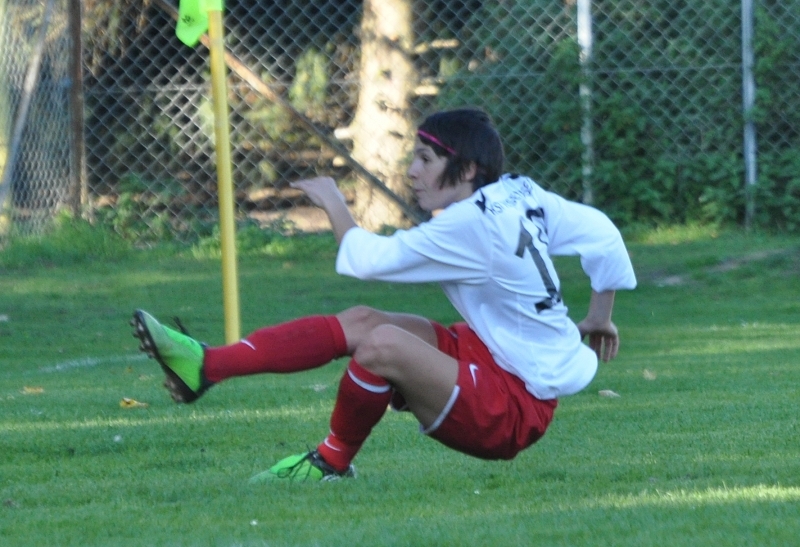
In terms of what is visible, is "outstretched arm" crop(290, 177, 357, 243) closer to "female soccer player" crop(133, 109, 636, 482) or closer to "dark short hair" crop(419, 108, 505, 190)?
"female soccer player" crop(133, 109, 636, 482)

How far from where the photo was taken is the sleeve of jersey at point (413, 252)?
399 centimetres

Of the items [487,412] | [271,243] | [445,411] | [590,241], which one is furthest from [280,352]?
[271,243]

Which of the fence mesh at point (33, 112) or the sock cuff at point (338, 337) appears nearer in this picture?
the sock cuff at point (338, 337)

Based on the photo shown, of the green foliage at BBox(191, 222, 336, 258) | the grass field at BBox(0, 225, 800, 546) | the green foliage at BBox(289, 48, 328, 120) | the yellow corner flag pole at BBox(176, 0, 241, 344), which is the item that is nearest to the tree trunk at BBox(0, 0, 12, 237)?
the grass field at BBox(0, 225, 800, 546)

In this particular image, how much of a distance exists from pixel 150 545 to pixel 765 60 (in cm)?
933

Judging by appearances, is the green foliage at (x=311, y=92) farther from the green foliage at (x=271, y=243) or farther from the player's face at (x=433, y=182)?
the player's face at (x=433, y=182)

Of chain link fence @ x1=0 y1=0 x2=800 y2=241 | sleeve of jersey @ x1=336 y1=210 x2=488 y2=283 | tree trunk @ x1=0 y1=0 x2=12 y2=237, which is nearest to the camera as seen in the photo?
sleeve of jersey @ x1=336 y1=210 x2=488 y2=283

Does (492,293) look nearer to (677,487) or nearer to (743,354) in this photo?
(677,487)

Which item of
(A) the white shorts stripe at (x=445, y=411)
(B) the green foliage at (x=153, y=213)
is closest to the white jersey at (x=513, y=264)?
(A) the white shorts stripe at (x=445, y=411)

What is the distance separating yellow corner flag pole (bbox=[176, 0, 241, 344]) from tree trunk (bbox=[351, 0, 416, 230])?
6110 mm

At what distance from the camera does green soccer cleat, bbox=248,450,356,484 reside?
4.37 meters

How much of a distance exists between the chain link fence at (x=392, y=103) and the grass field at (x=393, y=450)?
6.80 ft

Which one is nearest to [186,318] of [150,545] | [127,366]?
[127,366]

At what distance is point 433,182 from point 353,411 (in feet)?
2.41
